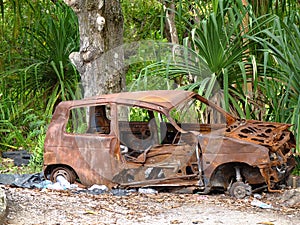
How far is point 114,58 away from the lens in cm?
947

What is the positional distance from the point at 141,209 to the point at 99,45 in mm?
3761

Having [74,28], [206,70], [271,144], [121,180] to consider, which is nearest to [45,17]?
[74,28]

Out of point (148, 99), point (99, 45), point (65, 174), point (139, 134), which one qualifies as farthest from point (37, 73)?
point (148, 99)

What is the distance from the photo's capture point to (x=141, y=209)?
6.32 meters

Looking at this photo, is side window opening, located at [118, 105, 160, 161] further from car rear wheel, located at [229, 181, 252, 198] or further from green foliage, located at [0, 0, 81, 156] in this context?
green foliage, located at [0, 0, 81, 156]

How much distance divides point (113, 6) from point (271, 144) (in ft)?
12.6

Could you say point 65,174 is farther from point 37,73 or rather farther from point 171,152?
point 37,73

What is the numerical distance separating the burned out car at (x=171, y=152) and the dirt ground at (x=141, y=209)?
0.25 m

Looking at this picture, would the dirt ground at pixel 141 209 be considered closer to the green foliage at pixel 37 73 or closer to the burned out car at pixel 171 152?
the burned out car at pixel 171 152

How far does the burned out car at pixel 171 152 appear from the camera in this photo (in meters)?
6.95

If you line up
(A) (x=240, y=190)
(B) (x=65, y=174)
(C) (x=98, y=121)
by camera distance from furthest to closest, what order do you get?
(C) (x=98, y=121) < (B) (x=65, y=174) < (A) (x=240, y=190)

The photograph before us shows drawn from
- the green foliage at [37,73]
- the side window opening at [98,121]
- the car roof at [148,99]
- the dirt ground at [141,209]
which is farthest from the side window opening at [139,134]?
the green foliage at [37,73]

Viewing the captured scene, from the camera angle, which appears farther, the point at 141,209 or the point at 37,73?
the point at 37,73

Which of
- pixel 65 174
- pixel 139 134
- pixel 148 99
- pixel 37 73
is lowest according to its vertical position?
pixel 65 174
